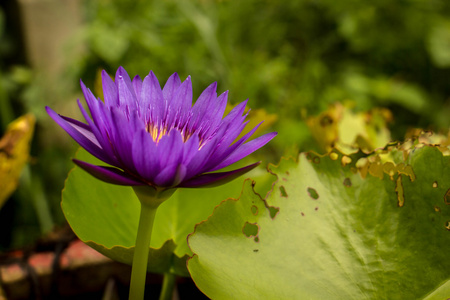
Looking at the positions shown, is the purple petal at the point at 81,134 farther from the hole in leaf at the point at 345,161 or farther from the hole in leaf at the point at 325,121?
the hole in leaf at the point at 325,121

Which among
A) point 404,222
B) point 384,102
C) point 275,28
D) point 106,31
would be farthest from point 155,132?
point 384,102

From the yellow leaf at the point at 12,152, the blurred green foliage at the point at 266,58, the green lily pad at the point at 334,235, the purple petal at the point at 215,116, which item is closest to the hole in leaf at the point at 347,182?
the green lily pad at the point at 334,235

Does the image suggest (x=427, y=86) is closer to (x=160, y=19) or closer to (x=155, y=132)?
(x=160, y=19)

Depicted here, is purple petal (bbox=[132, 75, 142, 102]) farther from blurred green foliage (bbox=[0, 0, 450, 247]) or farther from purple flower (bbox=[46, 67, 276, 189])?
blurred green foliage (bbox=[0, 0, 450, 247])

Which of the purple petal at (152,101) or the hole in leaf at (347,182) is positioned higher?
the purple petal at (152,101)

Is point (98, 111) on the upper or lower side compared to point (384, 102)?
lower

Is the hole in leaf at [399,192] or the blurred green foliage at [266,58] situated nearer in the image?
the hole in leaf at [399,192]

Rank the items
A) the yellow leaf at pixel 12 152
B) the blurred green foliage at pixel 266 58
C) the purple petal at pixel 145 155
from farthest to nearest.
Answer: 1. the blurred green foliage at pixel 266 58
2. the yellow leaf at pixel 12 152
3. the purple petal at pixel 145 155

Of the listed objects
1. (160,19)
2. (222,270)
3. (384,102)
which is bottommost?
(222,270)
